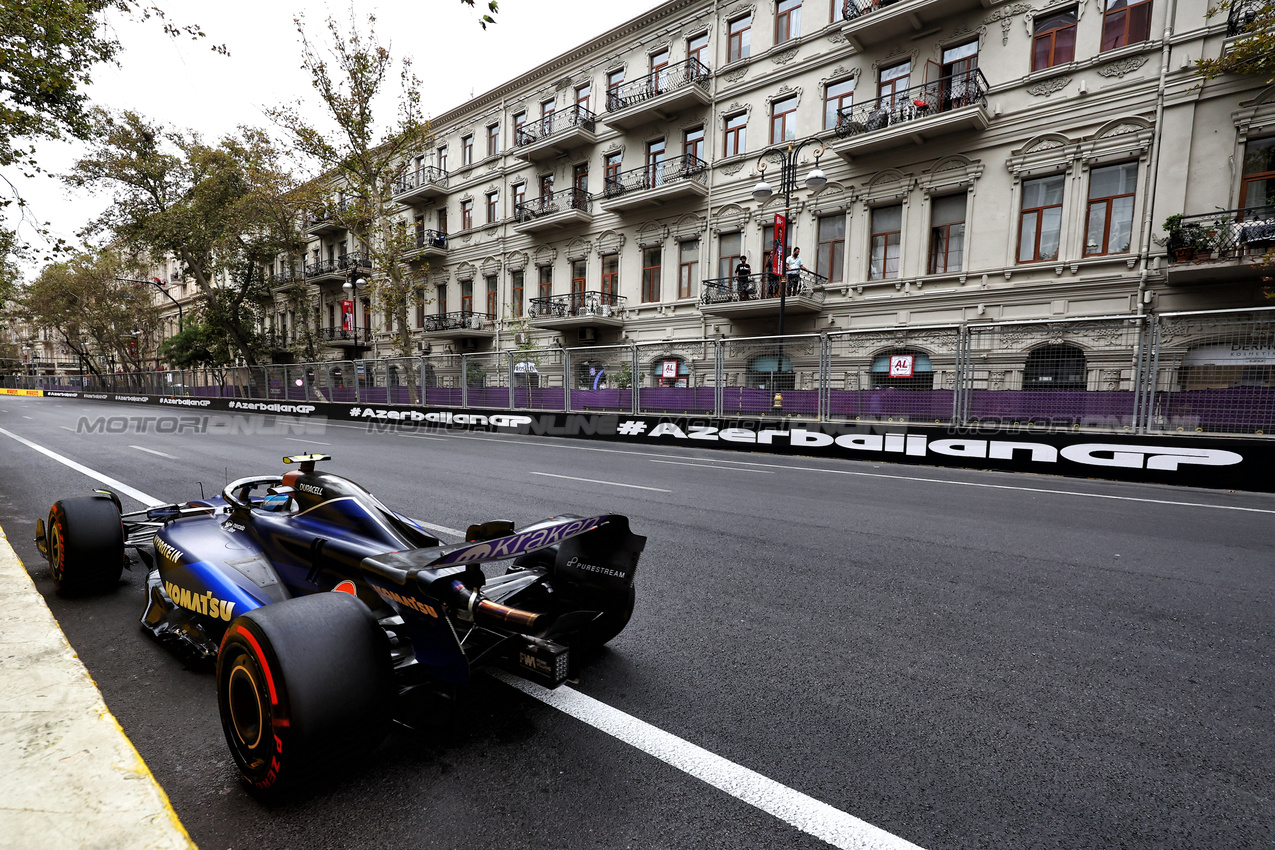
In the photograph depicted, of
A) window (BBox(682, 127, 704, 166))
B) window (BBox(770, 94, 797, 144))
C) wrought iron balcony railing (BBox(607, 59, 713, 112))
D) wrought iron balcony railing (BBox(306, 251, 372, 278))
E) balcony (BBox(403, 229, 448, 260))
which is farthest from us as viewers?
wrought iron balcony railing (BBox(306, 251, 372, 278))

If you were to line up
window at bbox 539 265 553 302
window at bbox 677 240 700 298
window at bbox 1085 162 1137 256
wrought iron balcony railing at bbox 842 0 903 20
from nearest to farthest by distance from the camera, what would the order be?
window at bbox 1085 162 1137 256, wrought iron balcony railing at bbox 842 0 903 20, window at bbox 677 240 700 298, window at bbox 539 265 553 302

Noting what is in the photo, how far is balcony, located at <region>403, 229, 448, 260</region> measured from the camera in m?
31.4

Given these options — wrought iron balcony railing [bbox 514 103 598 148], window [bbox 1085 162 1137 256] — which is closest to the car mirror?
window [bbox 1085 162 1137 256]

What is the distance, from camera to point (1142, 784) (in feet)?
6.32

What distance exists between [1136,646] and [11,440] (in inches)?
757

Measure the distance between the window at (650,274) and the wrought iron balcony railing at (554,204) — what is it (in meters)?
3.88

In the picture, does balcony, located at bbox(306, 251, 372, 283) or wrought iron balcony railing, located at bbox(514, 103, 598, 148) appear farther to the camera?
balcony, located at bbox(306, 251, 372, 283)

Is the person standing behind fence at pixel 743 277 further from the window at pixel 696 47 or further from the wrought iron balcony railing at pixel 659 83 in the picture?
the window at pixel 696 47

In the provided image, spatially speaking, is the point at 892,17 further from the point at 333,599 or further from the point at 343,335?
the point at 343,335

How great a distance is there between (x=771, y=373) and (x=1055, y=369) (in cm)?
531

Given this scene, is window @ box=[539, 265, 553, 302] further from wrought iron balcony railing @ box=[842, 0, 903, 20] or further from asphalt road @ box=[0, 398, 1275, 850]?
asphalt road @ box=[0, 398, 1275, 850]

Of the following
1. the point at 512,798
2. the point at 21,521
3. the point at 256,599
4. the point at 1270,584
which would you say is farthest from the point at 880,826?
the point at 21,521

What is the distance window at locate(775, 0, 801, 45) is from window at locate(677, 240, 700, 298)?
7.50 meters

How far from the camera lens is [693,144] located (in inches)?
912
